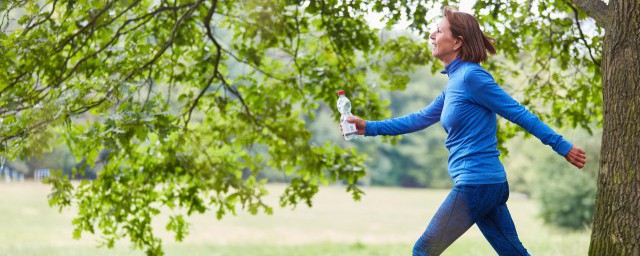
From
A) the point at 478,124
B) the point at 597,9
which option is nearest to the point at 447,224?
the point at 478,124

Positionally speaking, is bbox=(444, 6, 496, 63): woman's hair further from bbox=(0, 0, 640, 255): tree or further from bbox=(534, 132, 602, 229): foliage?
bbox=(534, 132, 602, 229): foliage

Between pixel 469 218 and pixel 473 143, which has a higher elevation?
pixel 473 143

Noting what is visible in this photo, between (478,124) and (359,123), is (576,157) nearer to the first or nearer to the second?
(478,124)

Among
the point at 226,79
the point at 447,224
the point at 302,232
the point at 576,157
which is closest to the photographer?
the point at 576,157

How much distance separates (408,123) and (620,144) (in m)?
1.28

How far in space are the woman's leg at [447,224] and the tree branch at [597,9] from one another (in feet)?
5.88

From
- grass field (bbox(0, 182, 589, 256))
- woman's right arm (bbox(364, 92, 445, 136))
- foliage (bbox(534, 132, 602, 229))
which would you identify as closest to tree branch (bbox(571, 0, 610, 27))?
woman's right arm (bbox(364, 92, 445, 136))

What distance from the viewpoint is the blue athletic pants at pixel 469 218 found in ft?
12.0

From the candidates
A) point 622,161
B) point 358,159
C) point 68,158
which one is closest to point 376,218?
point 68,158

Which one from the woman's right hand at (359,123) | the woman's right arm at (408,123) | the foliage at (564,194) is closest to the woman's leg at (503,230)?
the woman's right arm at (408,123)

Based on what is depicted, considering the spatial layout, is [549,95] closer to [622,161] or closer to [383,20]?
[383,20]

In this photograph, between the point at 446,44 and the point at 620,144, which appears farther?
the point at 620,144

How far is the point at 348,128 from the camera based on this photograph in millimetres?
4016

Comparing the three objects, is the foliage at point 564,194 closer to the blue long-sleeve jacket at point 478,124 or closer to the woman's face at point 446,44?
the woman's face at point 446,44
